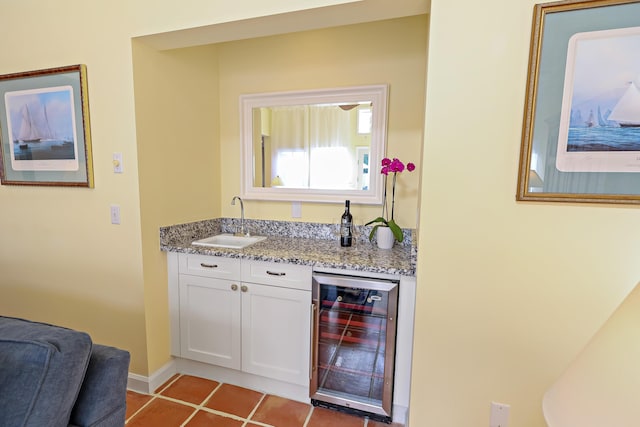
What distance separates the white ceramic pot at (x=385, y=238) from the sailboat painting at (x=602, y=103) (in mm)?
1032

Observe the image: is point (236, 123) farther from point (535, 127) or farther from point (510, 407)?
point (510, 407)

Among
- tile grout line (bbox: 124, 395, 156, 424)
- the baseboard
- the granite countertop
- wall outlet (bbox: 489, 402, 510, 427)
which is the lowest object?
tile grout line (bbox: 124, 395, 156, 424)

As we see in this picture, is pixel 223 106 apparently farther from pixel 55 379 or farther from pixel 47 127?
pixel 55 379

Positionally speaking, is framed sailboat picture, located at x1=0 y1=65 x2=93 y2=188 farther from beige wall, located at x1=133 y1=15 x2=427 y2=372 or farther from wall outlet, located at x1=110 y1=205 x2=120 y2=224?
beige wall, located at x1=133 y1=15 x2=427 y2=372

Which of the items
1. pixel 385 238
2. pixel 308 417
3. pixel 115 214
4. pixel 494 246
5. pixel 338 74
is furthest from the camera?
pixel 338 74

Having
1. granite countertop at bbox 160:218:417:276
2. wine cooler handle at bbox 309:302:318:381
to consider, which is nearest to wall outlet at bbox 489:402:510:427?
granite countertop at bbox 160:218:417:276

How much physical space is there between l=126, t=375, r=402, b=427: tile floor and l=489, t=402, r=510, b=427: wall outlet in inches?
22.1

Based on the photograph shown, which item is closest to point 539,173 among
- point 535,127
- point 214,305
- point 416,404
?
point 535,127

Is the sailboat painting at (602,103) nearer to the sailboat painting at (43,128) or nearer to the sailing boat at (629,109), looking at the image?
the sailing boat at (629,109)

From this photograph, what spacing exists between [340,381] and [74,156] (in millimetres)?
2090

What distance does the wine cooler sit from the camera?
64.5 inches

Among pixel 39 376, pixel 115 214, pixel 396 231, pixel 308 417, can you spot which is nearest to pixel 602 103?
pixel 396 231

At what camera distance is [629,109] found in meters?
1.05

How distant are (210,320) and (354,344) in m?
0.91
